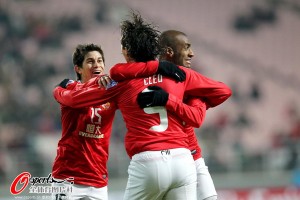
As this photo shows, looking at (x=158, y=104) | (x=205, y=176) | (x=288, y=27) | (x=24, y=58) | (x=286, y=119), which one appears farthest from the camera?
(x=288, y=27)

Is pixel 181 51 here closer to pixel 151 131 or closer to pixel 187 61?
pixel 187 61

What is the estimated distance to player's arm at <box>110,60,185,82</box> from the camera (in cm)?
405

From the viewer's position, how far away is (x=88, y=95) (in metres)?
4.29

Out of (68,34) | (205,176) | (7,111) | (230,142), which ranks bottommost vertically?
(205,176)

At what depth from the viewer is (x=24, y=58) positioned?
1405 cm

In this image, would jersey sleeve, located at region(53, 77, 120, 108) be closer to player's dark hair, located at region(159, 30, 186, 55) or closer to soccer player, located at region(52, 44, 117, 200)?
soccer player, located at region(52, 44, 117, 200)

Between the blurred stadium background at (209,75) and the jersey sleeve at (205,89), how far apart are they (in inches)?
199

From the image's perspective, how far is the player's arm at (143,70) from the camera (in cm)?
405

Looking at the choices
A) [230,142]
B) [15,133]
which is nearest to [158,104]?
[15,133]

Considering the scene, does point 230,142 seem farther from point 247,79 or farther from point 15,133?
point 15,133

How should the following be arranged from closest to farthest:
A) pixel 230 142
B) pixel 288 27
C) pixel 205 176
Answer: pixel 205 176, pixel 230 142, pixel 288 27

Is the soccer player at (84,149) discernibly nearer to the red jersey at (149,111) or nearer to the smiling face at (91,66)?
the smiling face at (91,66)

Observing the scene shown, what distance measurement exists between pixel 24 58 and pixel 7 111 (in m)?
1.92
